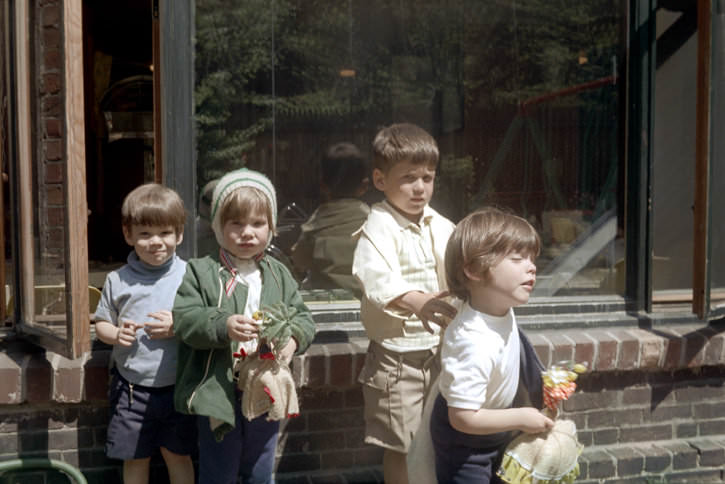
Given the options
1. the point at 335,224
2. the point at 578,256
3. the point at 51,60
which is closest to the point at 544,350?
the point at 578,256

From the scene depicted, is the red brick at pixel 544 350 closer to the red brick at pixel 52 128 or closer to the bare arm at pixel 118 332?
the bare arm at pixel 118 332

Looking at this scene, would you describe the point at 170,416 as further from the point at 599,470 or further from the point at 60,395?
the point at 599,470

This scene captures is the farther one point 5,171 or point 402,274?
point 5,171

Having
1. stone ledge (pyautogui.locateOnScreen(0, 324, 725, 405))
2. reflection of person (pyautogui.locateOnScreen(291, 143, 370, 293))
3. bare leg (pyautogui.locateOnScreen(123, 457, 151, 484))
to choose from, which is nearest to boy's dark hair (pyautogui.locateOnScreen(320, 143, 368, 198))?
reflection of person (pyautogui.locateOnScreen(291, 143, 370, 293))

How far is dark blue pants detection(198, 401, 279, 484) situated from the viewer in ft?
8.92

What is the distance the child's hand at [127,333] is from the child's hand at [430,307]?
976 millimetres

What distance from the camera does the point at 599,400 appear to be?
12.6ft

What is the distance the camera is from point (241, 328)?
98.8 inches

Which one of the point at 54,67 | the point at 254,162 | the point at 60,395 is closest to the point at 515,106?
the point at 254,162

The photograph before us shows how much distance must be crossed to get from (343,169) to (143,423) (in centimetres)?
211

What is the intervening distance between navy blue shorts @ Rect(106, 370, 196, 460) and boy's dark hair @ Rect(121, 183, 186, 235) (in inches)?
23.8

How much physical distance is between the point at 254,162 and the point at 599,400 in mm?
2140

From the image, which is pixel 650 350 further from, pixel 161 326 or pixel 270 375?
pixel 161 326

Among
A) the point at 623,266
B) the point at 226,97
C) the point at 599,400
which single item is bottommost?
the point at 599,400
